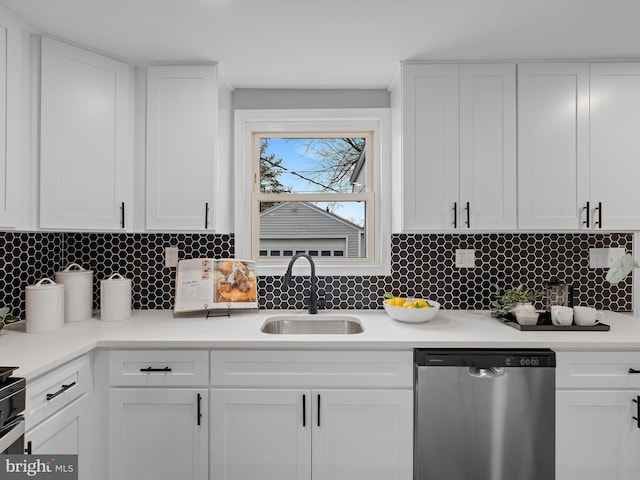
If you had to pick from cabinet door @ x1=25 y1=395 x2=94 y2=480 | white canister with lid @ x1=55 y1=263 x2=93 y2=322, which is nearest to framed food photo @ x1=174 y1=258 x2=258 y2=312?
white canister with lid @ x1=55 y1=263 x2=93 y2=322

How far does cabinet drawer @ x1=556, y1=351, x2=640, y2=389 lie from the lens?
5.59 ft

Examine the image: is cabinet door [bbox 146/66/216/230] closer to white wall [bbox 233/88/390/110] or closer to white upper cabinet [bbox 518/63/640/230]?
white wall [bbox 233/88/390/110]

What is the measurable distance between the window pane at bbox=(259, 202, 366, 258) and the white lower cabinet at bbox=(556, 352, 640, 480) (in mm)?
1341

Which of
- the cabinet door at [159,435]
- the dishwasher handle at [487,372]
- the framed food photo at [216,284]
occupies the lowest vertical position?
the cabinet door at [159,435]

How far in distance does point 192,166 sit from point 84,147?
53 cm

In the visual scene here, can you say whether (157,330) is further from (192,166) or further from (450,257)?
(450,257)

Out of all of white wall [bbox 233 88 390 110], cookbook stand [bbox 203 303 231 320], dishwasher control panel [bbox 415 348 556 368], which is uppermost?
white wall [bbox 233 88 390 110]

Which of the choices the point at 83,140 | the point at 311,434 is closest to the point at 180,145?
the point at 83,140

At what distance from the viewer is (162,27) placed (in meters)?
1.76

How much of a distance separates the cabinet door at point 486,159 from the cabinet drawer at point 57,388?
1.99 metres

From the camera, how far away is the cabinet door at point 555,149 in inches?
79.9

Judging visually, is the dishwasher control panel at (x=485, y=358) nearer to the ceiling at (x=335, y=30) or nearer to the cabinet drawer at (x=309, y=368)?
the cabinet drawer at (x=309, y=368)

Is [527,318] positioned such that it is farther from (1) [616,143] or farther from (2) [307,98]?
(2) [307,98]

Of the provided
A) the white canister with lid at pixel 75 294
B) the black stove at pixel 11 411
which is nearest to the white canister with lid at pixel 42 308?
the white canister with lid at pixel 75 294
